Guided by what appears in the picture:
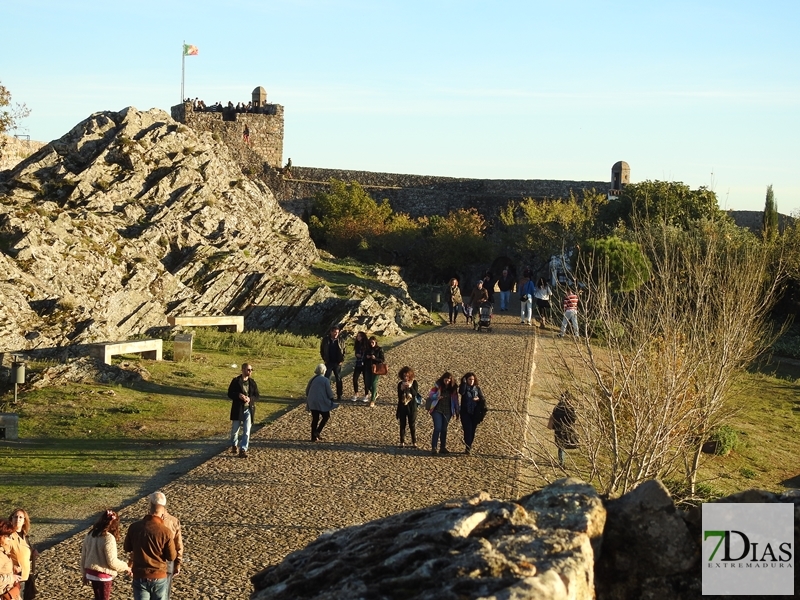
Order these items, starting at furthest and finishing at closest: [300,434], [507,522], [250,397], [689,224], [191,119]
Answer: [191,119] → [689,224] → [300,434] → [250,397] → [507,522]

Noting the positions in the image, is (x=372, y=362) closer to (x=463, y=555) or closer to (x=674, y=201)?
(x=463, y=555)

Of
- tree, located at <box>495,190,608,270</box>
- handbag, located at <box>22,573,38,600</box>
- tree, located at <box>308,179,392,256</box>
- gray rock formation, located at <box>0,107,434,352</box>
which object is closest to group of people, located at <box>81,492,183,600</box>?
handbag, located at <box>22,573,38,600</box>

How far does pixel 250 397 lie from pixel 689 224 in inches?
1159

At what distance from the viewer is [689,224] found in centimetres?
4209

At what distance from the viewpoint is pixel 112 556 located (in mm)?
9852

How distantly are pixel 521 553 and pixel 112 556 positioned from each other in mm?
5649

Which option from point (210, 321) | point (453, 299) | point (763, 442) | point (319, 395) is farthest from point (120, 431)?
point (453, 299)

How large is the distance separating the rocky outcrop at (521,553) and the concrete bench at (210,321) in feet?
86.2

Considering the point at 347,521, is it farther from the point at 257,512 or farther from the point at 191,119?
the point at 191,119

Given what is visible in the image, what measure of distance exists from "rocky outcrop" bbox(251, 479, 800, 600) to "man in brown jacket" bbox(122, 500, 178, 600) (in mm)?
3606

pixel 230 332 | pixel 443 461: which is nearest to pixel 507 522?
pixel 443 461

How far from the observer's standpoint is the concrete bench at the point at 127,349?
979 inches

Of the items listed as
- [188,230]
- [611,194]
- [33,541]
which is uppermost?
[611,194]

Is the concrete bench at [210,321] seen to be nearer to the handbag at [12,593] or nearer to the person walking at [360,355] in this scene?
the person walking at [360,355]
